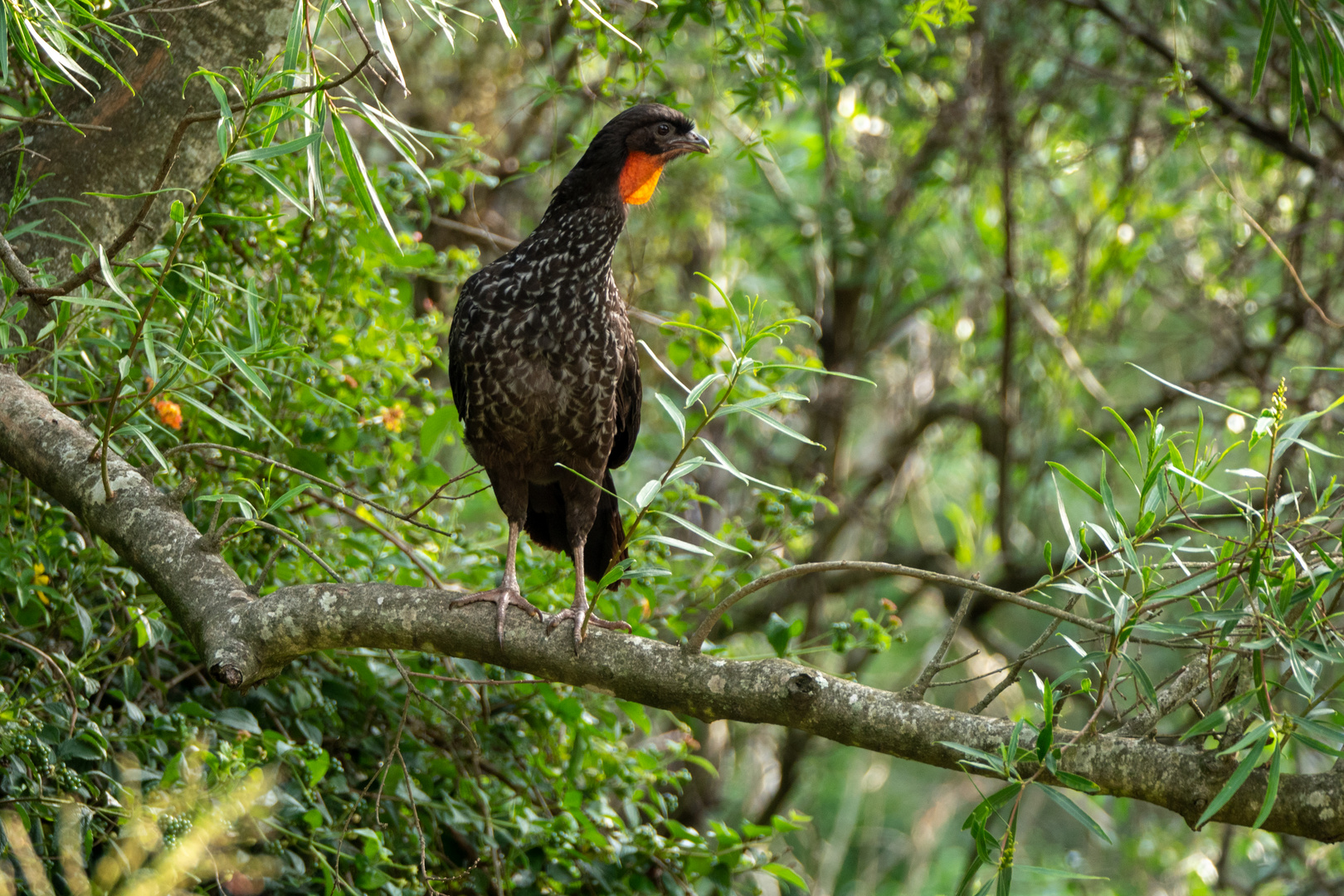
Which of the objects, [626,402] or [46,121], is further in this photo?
[626,402]

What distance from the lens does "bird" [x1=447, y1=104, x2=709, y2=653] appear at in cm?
295

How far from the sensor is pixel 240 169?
2.89m

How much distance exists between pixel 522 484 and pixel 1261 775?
1.96 meters

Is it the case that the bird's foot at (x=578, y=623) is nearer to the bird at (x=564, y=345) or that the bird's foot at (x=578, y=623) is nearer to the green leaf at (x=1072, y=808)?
the bird at (x=564, y=345)

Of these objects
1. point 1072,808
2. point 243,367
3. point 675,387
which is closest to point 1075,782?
point 1072,808

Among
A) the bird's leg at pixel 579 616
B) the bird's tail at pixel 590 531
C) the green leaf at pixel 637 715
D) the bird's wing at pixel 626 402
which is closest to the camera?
the bird's leg at pixel 579 616

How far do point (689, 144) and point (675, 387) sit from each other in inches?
128

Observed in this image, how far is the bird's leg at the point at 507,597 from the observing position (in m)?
2.26

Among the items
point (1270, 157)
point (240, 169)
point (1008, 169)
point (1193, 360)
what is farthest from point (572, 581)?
point (1193, 360)

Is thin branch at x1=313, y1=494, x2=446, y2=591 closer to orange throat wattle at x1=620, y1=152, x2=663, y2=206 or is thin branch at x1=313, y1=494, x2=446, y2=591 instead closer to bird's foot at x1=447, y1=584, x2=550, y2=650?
bird's foot at x1=447, y1=584, x2=550, y2=650

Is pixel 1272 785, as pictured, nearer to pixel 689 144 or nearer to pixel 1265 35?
pixel 1265 35

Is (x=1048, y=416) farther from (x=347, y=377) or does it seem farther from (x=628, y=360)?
(x=347, y=377)

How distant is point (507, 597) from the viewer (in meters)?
2.53

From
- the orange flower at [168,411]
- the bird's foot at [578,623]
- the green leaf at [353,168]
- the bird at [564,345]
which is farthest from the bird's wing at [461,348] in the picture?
the green leaf at [353,168]
